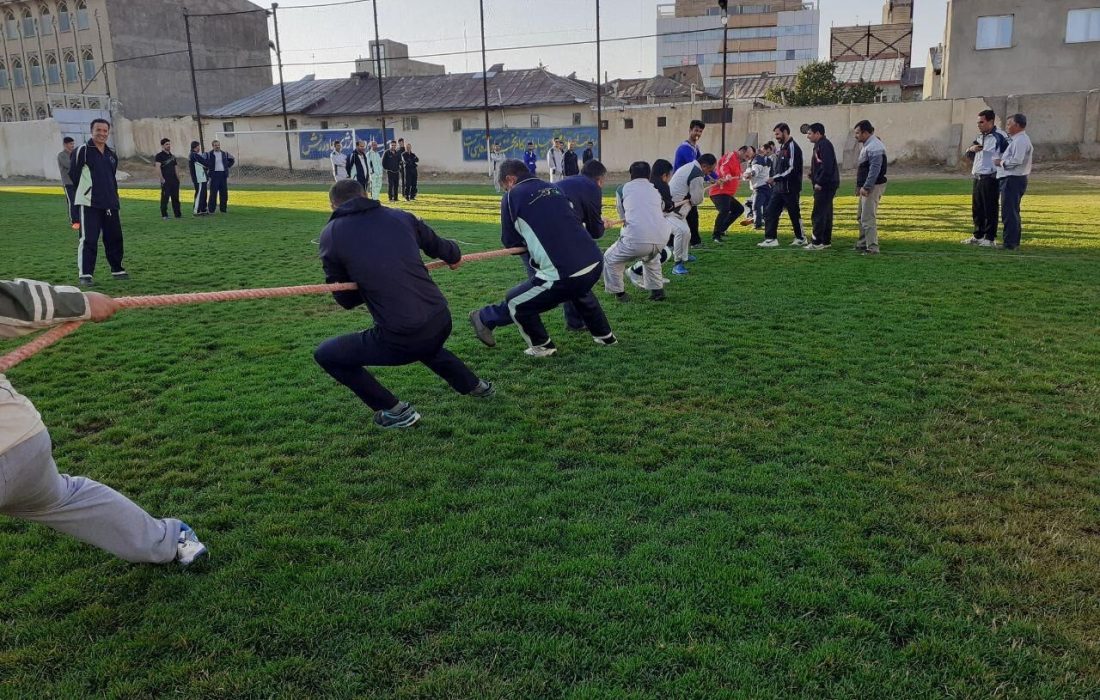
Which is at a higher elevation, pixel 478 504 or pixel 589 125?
pixel 589 125

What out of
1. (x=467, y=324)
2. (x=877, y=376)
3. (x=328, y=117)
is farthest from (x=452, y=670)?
(x=328, y=117)

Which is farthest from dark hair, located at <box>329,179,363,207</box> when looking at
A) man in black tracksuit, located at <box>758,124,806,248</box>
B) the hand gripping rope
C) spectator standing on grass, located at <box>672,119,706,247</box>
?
man in black tracksuit, located at <box>758,124,806,248</box>

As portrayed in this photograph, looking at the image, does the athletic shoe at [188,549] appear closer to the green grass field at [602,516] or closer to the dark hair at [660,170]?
the green grass field at [602,516]

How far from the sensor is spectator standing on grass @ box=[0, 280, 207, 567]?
2.78m

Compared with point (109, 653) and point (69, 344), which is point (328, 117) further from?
point (109, 653)

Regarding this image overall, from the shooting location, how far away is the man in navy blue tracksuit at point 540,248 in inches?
251

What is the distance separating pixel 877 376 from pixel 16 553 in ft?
18.3

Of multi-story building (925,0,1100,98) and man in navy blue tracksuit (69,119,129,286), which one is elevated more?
multi-story building (925,0,1100,98)

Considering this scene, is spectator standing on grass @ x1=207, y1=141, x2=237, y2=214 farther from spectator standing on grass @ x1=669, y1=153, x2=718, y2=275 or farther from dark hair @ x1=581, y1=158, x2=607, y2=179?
dark hair @ x1=581, y1=158, x2=607, y2=179

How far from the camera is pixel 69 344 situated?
7.55m

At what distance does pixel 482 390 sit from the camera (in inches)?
226

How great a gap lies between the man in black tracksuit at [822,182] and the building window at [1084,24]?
27658mm

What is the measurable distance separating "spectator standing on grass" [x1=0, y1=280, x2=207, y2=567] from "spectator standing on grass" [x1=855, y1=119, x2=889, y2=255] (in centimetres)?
1043

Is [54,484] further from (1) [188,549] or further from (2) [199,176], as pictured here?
(2) [199,176]
